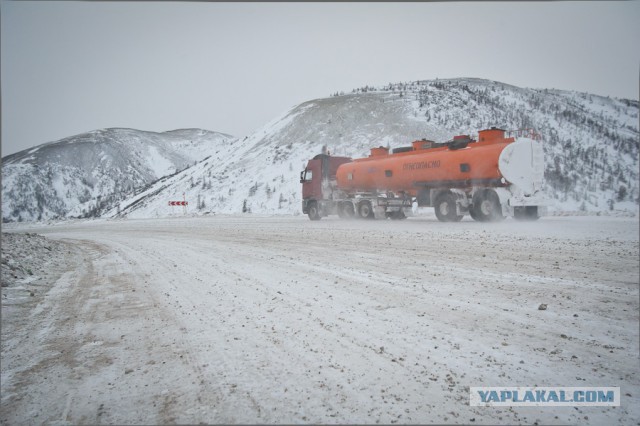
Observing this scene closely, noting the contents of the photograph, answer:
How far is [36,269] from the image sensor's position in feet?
23.1

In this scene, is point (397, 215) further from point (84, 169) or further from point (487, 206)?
point (84, 169)

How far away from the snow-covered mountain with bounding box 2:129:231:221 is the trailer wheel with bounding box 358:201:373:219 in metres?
45.6

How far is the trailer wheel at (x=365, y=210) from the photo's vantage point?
16.9 meters

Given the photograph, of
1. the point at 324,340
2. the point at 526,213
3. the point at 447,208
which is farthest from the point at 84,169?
the point at 324,340

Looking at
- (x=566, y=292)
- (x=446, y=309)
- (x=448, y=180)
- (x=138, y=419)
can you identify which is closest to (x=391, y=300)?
(x=446, y=309)

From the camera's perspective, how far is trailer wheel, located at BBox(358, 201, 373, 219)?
55.5 feet

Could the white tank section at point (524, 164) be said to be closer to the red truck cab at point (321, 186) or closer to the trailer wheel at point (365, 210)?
the trailer wheel at point (365, 210)

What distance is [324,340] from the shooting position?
10.9 ft

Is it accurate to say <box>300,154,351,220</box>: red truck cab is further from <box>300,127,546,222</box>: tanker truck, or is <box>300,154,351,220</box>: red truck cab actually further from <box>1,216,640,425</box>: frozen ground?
<box>1,216,640,425</box>: frozen ground

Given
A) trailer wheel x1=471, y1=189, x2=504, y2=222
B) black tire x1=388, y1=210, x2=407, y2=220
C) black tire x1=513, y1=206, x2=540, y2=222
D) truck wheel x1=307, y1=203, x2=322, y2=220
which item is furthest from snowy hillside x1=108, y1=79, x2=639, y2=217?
black tire x1=513, y1=206, x2=540, y2=222

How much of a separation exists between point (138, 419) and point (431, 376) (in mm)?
2081

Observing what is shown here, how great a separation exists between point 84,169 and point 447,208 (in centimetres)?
10315

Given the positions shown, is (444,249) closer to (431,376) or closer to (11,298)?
(431,376)

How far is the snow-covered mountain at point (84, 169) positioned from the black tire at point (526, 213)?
5274cm
